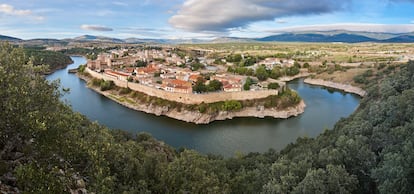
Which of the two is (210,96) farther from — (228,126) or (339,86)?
(339,86)

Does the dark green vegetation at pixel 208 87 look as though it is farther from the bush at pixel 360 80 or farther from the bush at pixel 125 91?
the bush at pixel 360 80

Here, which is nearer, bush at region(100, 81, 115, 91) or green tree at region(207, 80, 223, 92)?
green tree at region(207, 80, 223, 92)

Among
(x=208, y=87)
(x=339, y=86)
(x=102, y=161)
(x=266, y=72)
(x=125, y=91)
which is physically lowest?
(x=339, y=86)

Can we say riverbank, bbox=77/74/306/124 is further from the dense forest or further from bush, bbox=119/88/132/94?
the dense forest

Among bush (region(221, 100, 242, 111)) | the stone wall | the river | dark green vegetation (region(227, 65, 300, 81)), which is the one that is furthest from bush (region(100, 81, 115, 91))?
dark green vegetation (region(227, 65, 300, 81))

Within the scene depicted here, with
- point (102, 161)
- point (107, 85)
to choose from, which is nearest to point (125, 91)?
point (107, 85)

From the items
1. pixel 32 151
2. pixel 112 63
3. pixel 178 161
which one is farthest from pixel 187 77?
pixel 32 151

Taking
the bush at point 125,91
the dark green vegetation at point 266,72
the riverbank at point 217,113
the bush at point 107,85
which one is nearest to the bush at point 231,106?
the riverbank at point 217,113

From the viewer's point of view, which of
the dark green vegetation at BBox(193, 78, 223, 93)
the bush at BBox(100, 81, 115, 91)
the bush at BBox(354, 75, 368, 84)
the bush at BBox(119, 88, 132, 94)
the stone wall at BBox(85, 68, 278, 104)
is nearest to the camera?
the stone wall at BBox(85, 68, 278, 104)

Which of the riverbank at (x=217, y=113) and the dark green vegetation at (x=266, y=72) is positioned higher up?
the dark green vegetation at (x=266, y=72)
